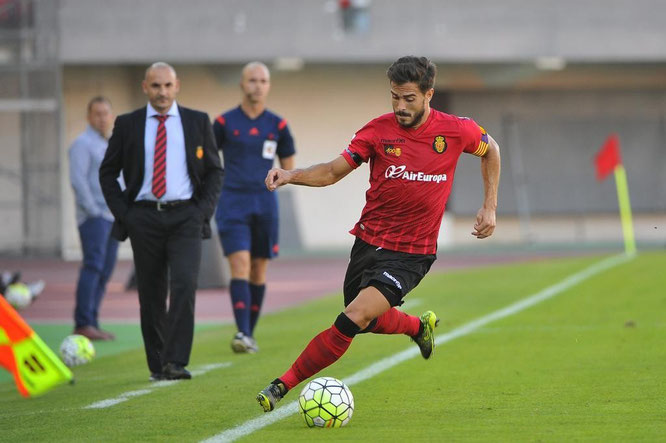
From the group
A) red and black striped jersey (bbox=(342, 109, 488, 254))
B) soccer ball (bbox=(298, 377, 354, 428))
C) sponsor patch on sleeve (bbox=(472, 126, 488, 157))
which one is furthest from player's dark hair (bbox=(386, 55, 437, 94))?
soccer ball (bbox=(298, 377, 354, 428))

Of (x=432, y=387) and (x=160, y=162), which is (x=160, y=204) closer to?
(x=160, y=162)

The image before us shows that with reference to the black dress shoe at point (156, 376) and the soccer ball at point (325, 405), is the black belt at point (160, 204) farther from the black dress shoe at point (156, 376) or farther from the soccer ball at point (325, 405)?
the soccer ball at point (325, 405)

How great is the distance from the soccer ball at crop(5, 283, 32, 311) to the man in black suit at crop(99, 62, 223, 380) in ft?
23.0

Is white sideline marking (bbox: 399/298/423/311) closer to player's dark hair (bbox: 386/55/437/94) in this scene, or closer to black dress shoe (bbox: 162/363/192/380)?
black dress shoe (bbox: 162/363/192/380)

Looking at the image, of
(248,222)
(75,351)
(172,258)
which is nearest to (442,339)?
(248,222)

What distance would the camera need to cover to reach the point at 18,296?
16.6 meters

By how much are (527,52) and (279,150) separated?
1942 cm

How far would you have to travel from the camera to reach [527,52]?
30.7 meters

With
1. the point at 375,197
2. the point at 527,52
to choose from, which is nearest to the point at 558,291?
the point at 375,197

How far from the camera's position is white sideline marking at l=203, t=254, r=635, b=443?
A: 7.34m

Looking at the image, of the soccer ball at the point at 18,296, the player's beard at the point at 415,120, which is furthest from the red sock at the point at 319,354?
the soccer ball at the point at 18,296

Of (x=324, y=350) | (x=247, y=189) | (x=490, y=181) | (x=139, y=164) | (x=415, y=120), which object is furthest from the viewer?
(x=247, y=189)

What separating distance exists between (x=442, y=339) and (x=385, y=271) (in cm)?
487

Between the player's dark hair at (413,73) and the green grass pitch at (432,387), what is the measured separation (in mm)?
1908
